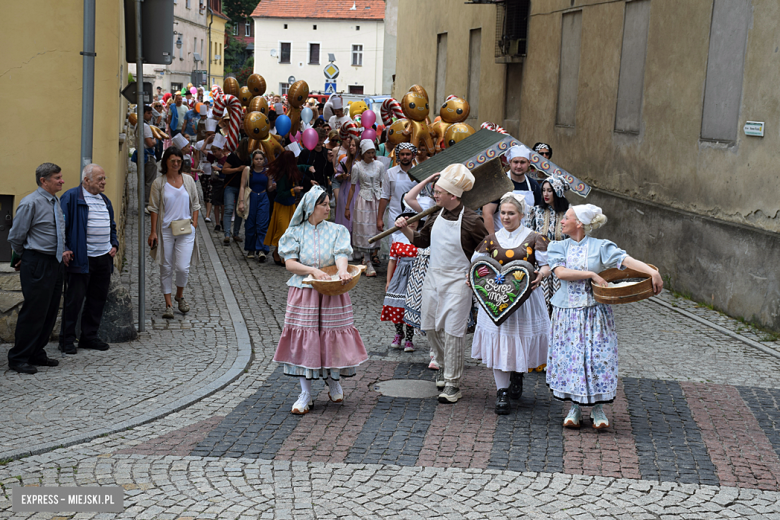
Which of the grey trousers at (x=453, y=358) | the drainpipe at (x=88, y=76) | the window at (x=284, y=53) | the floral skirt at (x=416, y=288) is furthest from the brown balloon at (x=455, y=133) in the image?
the window at (x=284, y=53)

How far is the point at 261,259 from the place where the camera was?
1405 cm

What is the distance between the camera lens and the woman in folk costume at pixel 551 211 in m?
8.52

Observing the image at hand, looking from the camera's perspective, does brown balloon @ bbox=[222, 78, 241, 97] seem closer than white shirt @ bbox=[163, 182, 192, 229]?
No

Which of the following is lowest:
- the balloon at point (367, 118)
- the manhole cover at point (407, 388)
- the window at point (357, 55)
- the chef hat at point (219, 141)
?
the manhole cover at point (407, 388)

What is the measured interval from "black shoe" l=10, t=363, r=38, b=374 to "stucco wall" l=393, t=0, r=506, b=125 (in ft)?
49.7

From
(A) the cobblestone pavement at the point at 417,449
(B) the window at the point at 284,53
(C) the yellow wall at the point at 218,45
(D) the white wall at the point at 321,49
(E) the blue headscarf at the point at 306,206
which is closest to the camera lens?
(A) the cobblestone pavement at the point at 417,449

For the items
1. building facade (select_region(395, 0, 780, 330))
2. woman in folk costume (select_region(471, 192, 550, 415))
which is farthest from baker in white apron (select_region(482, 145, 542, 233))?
building facade (select_region(395, 0, 780, 330))

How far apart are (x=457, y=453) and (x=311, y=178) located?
8.59 m

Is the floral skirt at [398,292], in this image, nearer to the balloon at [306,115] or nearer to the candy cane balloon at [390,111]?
the candy cane balloon at [390,111]

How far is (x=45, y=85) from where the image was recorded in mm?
8906

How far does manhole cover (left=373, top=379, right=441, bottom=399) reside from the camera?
749 centimetres

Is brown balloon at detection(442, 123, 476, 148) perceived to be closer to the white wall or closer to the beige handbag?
the beige handbag

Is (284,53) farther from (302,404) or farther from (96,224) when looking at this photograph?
(302,404)

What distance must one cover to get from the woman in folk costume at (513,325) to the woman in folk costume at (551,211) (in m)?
1.42
